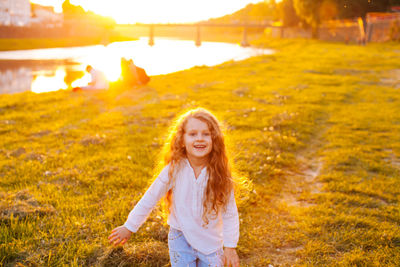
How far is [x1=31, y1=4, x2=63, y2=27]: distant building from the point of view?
8657 cm

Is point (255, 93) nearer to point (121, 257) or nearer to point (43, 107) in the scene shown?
point (43, 107)

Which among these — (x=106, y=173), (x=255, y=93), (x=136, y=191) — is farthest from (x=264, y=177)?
(x=255, y=93)

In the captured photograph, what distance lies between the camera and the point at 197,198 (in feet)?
10.2

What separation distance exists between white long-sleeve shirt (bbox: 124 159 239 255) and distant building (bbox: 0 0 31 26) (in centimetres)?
7835

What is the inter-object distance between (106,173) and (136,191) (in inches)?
40.0

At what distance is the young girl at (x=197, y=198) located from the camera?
3.11 meters

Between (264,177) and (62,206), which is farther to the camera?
(264,177)

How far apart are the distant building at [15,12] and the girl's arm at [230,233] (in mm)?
78781

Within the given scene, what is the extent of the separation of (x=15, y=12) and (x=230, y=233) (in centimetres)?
9119

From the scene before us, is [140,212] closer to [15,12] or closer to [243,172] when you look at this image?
[243,172]

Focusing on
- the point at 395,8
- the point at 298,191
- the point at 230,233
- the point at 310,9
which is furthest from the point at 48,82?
the point at 395,8

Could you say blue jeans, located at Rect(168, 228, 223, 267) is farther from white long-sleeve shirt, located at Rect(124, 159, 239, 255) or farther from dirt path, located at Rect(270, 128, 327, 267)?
dirt path, located at Rect(270, 128, 327, 267)

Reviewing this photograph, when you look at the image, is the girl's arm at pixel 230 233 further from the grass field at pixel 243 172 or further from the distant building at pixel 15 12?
the distant building at pixel 15 12

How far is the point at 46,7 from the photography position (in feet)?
336
